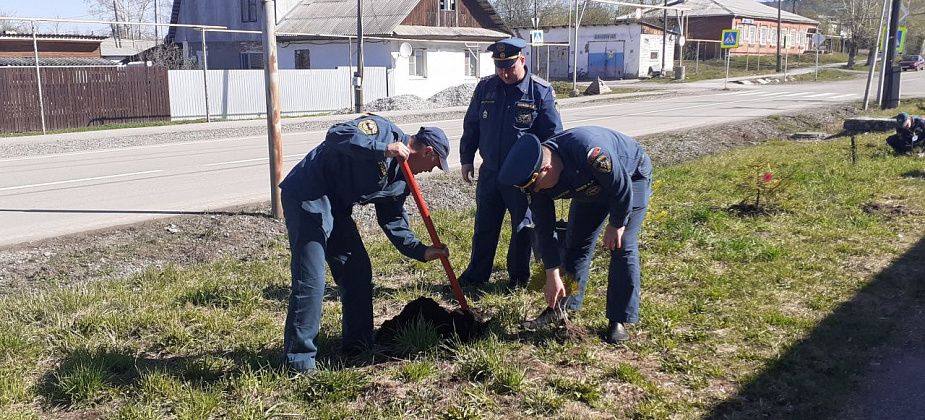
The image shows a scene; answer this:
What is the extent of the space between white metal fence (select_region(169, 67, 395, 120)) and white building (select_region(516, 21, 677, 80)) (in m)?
26.9

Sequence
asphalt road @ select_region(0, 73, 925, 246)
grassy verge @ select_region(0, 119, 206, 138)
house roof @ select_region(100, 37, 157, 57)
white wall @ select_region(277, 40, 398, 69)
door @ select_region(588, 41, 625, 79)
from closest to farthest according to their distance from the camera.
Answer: asphalt road @ select_region(0, 73, 925, 246) < grassy verge @ select_region(0, 119, 206, 138) < white wall @ select_region(277, 40, 398, 69) < house roof @ select_region(100, 37, 157, 57) < door @ select_region(588, 41, 625, 79)

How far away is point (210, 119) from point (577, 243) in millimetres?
21046

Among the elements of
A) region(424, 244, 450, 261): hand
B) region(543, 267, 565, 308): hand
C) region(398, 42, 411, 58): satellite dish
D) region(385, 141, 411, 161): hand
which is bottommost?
region(543, 267, 565, 308): hand

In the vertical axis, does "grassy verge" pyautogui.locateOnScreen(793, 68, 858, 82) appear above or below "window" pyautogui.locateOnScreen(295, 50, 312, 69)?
below

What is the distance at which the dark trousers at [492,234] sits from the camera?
239 inches

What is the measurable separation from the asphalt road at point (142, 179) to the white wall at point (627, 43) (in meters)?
33.8

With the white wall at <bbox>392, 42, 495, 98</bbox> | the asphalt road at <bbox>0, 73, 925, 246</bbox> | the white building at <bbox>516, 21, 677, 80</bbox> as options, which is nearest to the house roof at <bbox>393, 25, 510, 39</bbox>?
the white wall at <bbox>392, 42, 495, 98</bbox>

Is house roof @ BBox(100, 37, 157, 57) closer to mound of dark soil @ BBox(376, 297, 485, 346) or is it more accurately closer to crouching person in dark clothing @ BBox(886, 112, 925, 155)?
crouching person in dark clothing @ BBox(886, 112, 925, 155)

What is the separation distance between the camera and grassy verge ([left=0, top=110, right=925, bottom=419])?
4.10 m

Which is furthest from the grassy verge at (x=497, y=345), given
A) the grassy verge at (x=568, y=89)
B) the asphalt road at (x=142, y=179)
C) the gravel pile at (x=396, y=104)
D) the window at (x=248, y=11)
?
the window at (x=248, y=11)

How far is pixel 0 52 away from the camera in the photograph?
32.4 m

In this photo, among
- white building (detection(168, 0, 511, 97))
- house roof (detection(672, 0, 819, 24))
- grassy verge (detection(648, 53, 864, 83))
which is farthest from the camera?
house roof (detection(672, 0, 819, 24))

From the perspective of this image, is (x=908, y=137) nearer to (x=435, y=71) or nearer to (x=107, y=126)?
(x=107, y=126)

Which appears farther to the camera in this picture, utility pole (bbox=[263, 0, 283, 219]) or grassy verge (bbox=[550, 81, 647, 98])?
grassy verge (bbox=[550, 81, 647, 98])
